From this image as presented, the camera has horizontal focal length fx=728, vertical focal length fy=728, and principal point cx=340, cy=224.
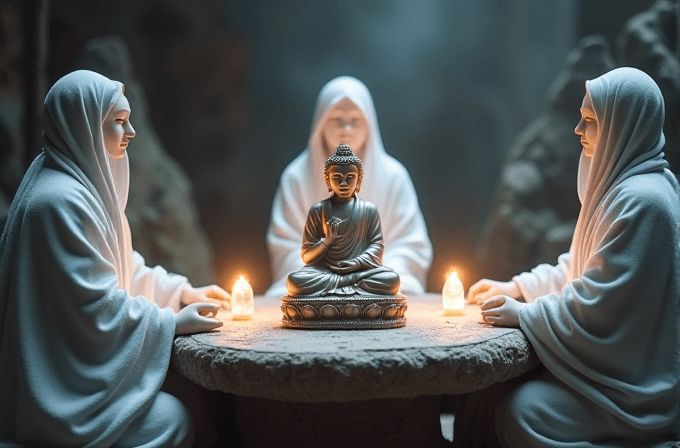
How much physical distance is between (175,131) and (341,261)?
5.61m

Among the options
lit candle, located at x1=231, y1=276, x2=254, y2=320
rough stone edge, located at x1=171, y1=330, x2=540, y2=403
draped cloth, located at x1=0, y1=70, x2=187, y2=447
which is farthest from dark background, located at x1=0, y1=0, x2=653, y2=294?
rough stone edge, located at x1=171, y1=330, x2=540, y2=403

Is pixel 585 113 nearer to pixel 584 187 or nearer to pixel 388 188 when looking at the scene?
pixel 584 187

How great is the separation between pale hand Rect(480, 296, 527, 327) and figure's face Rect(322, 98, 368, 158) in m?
1.93

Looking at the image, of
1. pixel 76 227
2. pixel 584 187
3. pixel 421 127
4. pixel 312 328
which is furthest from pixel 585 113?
pixel 421 127

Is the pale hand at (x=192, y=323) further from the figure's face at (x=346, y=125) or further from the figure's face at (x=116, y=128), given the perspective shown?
the figure's face at (x=346, y=125)

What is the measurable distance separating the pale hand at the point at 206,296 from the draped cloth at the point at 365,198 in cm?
77

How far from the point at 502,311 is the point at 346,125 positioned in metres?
2.12

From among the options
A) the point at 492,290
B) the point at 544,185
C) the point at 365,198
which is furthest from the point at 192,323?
the point at 544,185

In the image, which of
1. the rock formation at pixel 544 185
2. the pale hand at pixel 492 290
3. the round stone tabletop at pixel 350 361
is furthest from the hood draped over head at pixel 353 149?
the rock formation at pixel 544 185

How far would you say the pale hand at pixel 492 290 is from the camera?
4.55 m

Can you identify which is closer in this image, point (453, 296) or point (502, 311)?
point (502, 311)

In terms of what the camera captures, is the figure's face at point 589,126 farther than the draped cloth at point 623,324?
A: Yes

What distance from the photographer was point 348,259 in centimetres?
394

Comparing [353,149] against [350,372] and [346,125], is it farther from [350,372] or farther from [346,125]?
[350,372]
